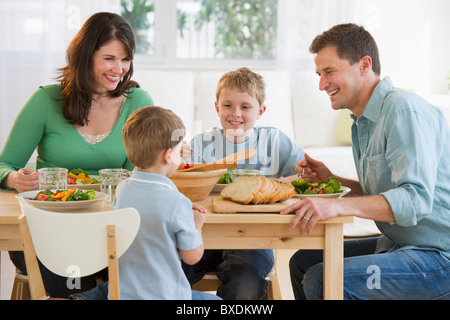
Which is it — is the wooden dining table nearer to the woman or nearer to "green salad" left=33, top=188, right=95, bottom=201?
"green salad" left=33, top=188, right=95, bottom=201

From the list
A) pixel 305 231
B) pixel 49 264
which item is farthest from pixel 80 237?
pixel 305 231

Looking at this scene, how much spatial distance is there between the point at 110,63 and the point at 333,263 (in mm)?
1215

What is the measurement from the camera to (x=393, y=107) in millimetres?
1720

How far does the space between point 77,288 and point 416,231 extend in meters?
1.21

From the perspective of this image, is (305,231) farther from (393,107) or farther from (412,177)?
(393,107)

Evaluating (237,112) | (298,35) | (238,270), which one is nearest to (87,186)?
(238,270)

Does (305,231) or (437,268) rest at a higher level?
(305,231)

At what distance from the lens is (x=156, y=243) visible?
1383 mm

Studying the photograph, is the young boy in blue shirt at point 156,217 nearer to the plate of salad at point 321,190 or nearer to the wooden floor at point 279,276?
the plate of salad at point 321,190

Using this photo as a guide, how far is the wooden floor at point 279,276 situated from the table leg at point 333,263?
1386 millimetres

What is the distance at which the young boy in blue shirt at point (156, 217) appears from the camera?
1.38m

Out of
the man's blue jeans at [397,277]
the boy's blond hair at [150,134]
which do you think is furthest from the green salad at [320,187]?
the boy's blond hair at [150,134]

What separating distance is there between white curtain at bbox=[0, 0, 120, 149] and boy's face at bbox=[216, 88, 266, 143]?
2813 millimetres

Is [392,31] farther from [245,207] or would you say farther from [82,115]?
[245,207]
